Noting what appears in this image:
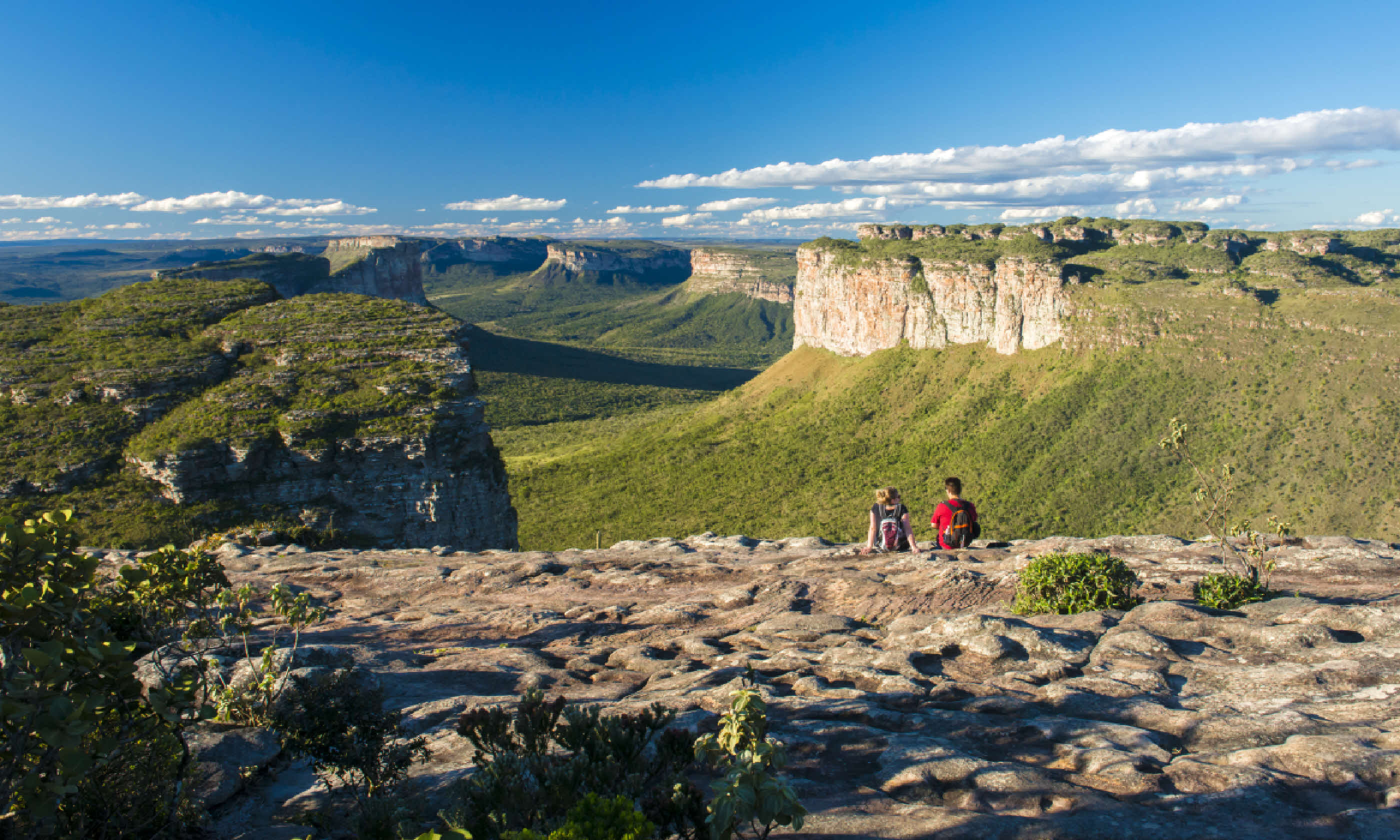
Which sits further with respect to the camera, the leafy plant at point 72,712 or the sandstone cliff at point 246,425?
the sandstone cliff at point 246,425

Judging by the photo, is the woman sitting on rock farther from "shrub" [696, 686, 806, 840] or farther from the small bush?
"shrub" [696, 686, 806, 840]

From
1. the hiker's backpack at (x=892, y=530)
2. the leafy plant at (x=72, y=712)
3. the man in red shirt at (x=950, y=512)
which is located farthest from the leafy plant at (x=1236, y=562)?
the leafy plant at (x=72, y=712)

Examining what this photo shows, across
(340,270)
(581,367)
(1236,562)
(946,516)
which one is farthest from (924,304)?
(340,270)

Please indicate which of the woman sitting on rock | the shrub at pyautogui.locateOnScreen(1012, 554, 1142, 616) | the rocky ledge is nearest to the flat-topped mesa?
the rocky ledge

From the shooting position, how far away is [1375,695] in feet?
28.1

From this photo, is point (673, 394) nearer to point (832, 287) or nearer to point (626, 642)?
point (832, 287)

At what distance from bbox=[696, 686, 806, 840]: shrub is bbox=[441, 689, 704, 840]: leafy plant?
0.35m

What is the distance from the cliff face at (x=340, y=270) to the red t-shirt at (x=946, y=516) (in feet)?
283

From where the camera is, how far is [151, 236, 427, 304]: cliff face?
104 metres

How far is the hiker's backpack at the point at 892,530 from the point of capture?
1709 cm

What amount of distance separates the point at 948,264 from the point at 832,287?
18506 millimetres

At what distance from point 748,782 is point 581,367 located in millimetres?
120707

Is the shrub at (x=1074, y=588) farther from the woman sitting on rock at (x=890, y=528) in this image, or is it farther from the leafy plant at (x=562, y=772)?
the leafy plant at (x=562, y=772)

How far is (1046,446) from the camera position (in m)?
54.2
